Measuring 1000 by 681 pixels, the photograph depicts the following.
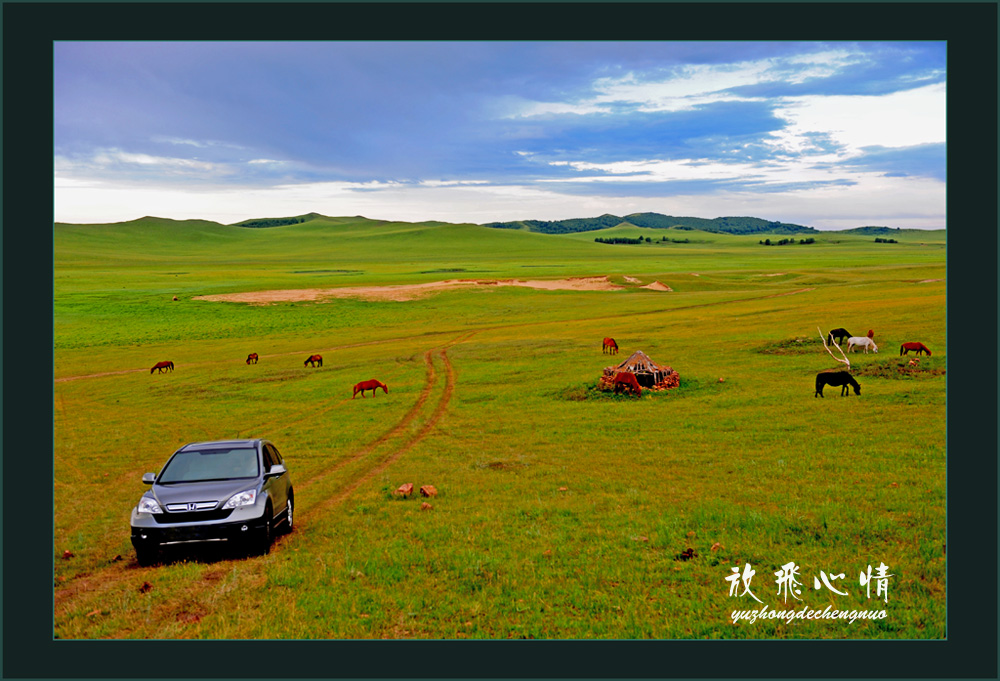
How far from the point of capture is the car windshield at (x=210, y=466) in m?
12.6

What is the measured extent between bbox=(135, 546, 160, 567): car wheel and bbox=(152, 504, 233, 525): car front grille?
61 centimetres

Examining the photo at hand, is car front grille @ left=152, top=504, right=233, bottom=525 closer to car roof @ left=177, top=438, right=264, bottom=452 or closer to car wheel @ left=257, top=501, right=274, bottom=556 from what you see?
car wheel @ left=257, top=501, right=274, bottom=556

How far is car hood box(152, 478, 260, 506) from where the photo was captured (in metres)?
11.9

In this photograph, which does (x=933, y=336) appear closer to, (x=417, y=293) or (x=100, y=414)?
(x=100, y=414)

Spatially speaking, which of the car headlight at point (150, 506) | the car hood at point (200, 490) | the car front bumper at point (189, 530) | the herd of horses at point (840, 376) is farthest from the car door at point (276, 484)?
the herd of horses at point (840, 376)

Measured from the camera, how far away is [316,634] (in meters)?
9.06

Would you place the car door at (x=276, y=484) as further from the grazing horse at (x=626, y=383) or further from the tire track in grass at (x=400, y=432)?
the grazing horse at (x=626, y=383)

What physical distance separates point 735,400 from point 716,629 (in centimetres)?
2122

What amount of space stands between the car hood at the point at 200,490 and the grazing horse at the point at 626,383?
71.7ft

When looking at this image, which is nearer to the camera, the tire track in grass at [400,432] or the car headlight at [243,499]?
the car headlight at [243,499]

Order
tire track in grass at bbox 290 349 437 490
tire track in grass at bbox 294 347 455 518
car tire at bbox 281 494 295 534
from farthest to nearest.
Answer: tire track in grass at bbox 290 349 437 490 → tire track in grass at bbox 294 347 455 518 → car tire at bbox 281 494 295 534

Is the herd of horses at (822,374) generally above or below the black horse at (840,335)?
below

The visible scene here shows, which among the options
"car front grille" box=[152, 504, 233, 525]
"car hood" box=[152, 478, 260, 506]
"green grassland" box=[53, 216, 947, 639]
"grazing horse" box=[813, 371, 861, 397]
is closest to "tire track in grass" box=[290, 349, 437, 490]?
"green grassland" box=[53, 216, 947, 639]

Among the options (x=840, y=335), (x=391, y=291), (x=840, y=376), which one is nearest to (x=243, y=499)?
(x=840, y=376)
